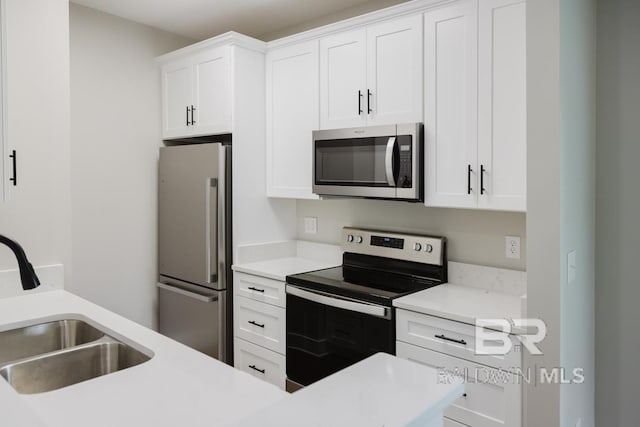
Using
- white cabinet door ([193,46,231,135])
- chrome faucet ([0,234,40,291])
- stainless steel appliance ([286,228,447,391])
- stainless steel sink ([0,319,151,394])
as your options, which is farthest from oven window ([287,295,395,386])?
chrome faucet ([0,234,40,291])

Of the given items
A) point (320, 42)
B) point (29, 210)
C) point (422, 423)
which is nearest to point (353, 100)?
point (320, 42)

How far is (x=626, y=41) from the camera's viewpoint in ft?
6.57

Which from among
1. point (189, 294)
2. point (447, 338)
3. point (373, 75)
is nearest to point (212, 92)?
point (373, 75)

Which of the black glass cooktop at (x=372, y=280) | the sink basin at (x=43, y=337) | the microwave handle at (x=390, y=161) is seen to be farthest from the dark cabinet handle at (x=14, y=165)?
the microwave handle at (x=390, y=161)

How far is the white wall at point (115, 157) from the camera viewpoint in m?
2.95

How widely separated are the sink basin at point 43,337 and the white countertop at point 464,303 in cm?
129

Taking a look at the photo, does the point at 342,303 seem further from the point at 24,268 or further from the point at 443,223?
the point at 24,268

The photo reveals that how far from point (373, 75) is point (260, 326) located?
159cm

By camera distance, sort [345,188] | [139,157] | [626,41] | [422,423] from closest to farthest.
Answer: [422,423], [626,41], [345,188], [139,157]

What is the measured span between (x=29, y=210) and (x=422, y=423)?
2045 millimetres

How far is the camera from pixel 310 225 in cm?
327

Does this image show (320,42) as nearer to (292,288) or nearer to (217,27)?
(217,27)

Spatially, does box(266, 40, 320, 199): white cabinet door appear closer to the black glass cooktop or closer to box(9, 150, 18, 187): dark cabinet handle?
the black glass cooktop

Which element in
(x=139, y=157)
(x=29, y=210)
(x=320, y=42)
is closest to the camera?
(x=29, y=210)
